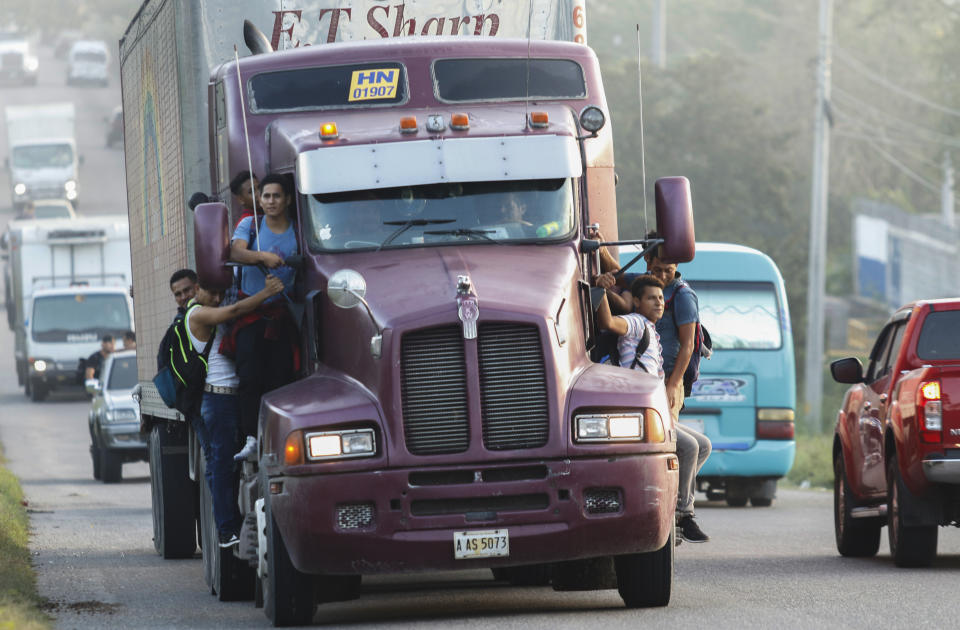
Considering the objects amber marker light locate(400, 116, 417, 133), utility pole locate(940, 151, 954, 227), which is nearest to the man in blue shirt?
amber marker light locate(400, 116, 417, 133)

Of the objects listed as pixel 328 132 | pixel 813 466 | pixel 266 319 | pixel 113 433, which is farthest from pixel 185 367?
pixel 813 466

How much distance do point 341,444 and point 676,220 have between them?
231cm

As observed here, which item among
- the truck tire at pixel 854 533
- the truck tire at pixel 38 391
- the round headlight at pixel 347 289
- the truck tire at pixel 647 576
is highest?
the round headlight at pixel 347 289

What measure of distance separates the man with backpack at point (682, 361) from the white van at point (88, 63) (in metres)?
91.1

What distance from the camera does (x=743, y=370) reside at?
67.0 ft

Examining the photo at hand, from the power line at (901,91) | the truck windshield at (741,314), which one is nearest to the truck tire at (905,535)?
the truck windshield at (741,314)

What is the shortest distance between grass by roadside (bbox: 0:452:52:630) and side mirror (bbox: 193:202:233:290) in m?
2.01

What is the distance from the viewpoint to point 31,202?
71688 millimetres

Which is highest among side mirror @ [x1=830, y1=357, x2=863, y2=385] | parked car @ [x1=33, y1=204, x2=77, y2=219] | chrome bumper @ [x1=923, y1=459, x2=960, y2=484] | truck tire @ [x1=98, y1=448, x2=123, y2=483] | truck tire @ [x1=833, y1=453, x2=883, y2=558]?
side mirror @ [x1=830, y1=357, x2=863, y2=385]

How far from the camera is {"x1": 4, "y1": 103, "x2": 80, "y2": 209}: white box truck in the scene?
73.4 meters

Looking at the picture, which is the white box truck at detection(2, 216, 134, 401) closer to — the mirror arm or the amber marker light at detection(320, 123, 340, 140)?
the amber marker light at detection(320, 123, 340, 140)

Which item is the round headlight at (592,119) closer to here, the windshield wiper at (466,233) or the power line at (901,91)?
the windshield wiper at (466,233)

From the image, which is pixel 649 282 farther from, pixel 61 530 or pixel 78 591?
pixel 61 530

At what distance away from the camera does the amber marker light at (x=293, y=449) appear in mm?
10055
